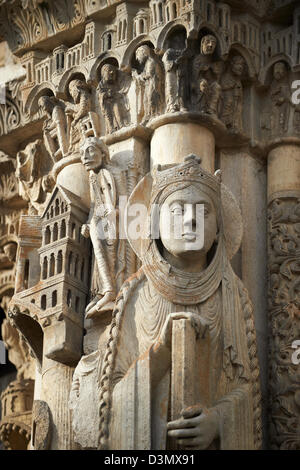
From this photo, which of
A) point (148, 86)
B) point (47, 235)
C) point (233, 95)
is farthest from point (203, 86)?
point (47, 235)

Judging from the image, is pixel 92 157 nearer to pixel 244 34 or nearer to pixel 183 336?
pixel 244 34

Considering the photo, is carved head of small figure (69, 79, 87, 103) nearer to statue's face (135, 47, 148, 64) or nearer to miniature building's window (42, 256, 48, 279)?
statue's face (135, 47, 148, 64)

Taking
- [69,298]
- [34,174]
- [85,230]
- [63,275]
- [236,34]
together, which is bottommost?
[69,298]

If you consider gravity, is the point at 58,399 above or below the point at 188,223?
below

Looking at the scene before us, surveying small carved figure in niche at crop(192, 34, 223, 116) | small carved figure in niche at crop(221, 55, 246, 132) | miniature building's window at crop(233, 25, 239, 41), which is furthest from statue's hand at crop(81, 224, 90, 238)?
miniature building's window at crop(233, 25, 239, 41)

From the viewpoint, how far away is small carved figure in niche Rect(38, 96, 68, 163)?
12672 mm

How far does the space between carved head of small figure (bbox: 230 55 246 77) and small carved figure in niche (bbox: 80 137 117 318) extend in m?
1.14

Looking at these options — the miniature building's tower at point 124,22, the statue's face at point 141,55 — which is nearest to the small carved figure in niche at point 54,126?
the miniature building's tower at point 124,22

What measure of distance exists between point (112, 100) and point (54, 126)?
0.67 m

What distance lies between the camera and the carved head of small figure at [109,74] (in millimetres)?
12336

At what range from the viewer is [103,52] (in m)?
12.5

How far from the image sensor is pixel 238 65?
1216 cm

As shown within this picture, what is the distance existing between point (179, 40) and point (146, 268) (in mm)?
1948

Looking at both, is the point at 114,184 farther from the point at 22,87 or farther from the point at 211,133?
the point at 22,87
